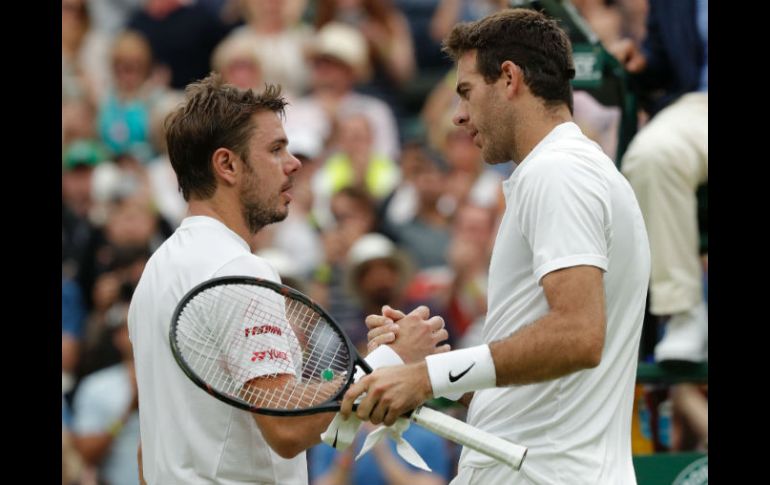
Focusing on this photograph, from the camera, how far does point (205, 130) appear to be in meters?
4.30

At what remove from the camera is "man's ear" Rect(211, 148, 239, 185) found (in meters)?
4.28

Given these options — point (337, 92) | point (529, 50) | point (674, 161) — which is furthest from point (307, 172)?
point (529, 50)

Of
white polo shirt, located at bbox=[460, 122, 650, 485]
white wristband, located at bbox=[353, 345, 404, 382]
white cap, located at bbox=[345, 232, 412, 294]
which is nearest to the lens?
white polo shirt, located at bbox=[460, 122, 650, 485]

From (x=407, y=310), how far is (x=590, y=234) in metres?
5.10

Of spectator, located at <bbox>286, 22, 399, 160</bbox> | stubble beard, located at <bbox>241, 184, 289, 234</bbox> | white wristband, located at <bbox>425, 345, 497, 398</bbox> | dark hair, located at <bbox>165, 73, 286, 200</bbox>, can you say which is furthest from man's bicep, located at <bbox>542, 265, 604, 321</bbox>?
spectator, located at <bbox>286, 22, 399, 160</bbox>

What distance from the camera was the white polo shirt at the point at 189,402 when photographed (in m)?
4.00

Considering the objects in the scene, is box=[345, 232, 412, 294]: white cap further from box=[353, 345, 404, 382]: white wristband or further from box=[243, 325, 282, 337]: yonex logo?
box=[243, 325, 282, 337]: yonex logo

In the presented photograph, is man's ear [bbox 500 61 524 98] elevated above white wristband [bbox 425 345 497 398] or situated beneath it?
elevated above

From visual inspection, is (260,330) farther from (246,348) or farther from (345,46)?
(345,46)

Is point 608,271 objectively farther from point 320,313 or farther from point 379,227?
Result: point 379,227

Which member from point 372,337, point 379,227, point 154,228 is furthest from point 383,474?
point 372,337

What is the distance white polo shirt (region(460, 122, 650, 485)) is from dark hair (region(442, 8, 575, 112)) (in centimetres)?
12

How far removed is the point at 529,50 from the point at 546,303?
691 millimetres

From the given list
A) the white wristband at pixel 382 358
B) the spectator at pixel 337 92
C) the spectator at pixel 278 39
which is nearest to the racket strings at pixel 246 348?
the white wristband at pixel 382 358
